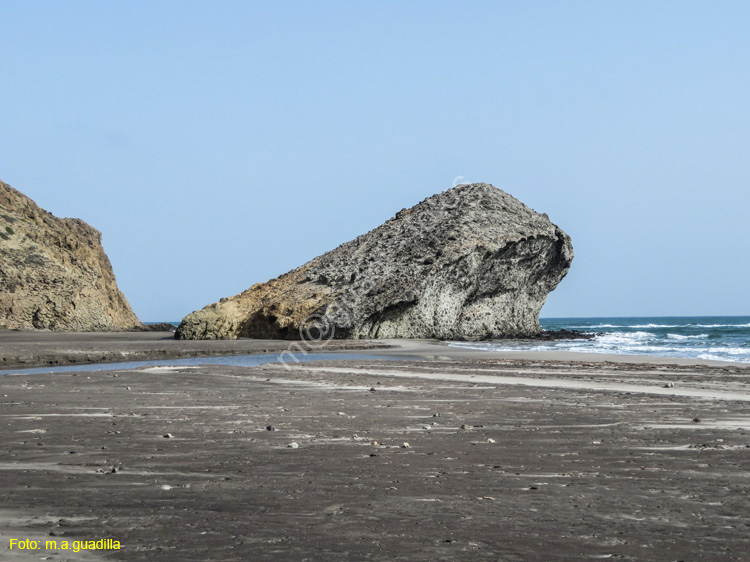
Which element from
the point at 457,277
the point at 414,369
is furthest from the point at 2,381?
the point at 457,277

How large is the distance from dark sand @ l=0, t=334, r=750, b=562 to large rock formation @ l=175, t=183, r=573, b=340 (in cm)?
3363

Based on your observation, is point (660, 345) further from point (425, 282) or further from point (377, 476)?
point (377, 476)

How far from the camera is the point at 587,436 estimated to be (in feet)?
31.1

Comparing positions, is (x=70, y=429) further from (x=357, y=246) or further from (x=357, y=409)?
(x=357, y=246)

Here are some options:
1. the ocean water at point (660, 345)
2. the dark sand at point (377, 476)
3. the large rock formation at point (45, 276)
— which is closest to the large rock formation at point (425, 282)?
the ocean water at point (660, 345)

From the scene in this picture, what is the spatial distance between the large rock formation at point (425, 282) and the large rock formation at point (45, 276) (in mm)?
19212

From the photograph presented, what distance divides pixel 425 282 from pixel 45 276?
3362cm

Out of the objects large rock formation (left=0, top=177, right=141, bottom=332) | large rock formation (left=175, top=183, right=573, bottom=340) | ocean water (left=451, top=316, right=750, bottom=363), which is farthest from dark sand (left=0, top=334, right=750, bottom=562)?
large rock formation (left=0, top=177, right=141, bottom=332)

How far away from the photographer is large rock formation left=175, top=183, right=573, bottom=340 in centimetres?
4831

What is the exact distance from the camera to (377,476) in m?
6.91

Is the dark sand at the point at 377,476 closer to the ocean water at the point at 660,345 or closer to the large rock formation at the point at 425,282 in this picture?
the ocean water at the point at 660,345

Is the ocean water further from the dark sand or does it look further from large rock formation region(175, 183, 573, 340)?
the dark sand

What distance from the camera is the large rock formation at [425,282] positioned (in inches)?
1902

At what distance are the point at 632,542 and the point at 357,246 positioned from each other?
2054 inches
